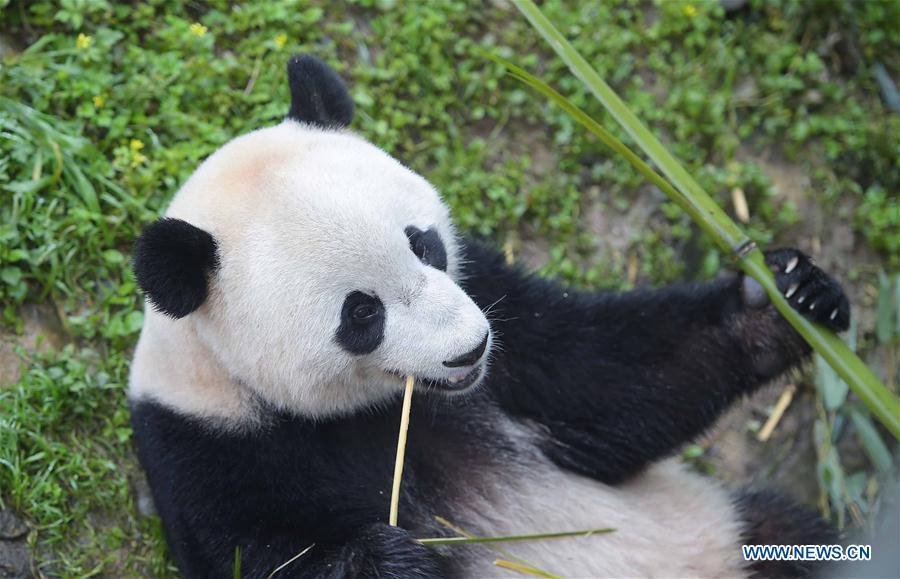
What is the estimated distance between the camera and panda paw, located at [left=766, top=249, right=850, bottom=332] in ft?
11.0

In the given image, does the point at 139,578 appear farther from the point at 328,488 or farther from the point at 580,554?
the point at 580,554

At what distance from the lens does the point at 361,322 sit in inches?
111

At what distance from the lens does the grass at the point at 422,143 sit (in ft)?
12.2

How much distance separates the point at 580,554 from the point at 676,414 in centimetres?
66

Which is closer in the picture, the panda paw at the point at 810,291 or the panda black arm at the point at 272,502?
the panda black arm at the point at 272,502

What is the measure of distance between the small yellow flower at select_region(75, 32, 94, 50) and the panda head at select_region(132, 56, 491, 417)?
155 centimetres

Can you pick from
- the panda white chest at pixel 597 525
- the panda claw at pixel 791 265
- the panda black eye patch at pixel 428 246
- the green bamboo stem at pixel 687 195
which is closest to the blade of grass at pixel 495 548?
the panda white chest at pixel 597 525

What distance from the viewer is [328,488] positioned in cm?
311

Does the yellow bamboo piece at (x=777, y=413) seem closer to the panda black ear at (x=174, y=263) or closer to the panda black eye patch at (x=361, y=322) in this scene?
the panda black eye patch at (x=361, y=322)

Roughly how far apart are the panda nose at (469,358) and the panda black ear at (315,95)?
39.8 inches

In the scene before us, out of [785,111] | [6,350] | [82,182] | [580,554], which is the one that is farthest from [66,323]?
[785,111]

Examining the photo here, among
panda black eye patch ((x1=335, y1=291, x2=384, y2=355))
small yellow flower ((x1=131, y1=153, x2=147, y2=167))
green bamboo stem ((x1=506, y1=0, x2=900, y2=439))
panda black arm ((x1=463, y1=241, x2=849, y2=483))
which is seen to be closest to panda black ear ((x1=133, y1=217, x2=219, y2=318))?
panda black eye patch ((x1=335, y1=291, x2=384, y2=355))

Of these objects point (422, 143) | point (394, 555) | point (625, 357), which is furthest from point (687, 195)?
point (422, 143)

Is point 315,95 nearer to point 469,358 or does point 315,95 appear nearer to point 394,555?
point 469,358
